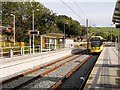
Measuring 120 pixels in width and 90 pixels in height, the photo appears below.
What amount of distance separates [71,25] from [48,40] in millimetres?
67648

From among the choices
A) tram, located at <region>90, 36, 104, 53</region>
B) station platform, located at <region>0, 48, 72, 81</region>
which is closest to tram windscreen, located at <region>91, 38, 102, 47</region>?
tram, located at <region>90, 36, 104, 53</region>

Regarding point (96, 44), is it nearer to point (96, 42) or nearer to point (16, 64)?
point (96, 42)

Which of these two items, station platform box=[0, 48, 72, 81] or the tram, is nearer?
station platform box=[0, 48, 72, 81]

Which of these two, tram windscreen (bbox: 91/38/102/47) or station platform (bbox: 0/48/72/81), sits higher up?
tram windscreen (bbox: 91/38/102/47)

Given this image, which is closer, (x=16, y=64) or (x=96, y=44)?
(x=16, y=64)

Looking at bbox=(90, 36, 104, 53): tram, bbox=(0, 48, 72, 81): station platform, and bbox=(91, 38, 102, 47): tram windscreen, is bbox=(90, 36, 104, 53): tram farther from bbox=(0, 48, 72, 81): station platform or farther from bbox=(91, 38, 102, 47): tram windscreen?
bbox=(0, 48, 72, 81): station platform

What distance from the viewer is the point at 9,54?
2334 cm

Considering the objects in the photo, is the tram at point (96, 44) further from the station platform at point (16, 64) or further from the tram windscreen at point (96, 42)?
the station platform at point (16, 64)

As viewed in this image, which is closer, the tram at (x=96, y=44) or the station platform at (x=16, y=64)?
the station platform at (x=16, y=64)

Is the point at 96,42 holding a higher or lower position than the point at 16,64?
higher

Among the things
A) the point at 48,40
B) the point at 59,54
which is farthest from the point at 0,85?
the point at 48,40

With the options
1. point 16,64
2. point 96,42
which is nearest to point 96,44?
point 96,42

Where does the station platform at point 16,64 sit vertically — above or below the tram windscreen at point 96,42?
below

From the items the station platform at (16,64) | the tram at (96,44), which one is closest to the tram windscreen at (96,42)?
the tram at (96,44)
